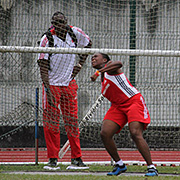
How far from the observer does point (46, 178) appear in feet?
18.1

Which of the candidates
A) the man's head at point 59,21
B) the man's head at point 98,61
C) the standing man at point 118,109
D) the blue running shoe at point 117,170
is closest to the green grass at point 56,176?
the blue running shoe at point 117,170

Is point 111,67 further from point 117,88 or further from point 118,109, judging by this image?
point 118,109

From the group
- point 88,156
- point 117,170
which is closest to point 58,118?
point 117,170

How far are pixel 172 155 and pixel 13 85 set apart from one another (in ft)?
12.2

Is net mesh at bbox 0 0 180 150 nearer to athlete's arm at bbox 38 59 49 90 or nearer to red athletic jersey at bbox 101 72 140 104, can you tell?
athlete's arm at bbox 38 59 49 90

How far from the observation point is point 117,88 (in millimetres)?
6152

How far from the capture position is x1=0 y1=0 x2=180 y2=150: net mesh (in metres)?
8.78

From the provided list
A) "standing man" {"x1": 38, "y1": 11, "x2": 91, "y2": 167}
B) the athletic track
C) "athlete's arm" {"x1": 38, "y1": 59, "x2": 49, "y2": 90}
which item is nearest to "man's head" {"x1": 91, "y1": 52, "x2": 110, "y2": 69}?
A: "standing man" {"x1": 38, "y1": 11, "x2": 91, "y2": 167}

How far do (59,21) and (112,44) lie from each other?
3421 millimetres

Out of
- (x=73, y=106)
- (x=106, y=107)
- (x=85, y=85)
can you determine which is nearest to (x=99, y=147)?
(x=106, y=107)

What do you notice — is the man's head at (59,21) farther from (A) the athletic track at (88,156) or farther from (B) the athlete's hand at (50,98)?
(A) the athletic track at (88,156)

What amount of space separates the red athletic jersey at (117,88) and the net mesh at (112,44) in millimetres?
1990

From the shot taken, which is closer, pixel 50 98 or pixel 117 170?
pixel 117 170

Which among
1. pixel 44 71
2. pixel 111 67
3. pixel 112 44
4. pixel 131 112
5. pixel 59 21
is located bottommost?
pixel 131 112
